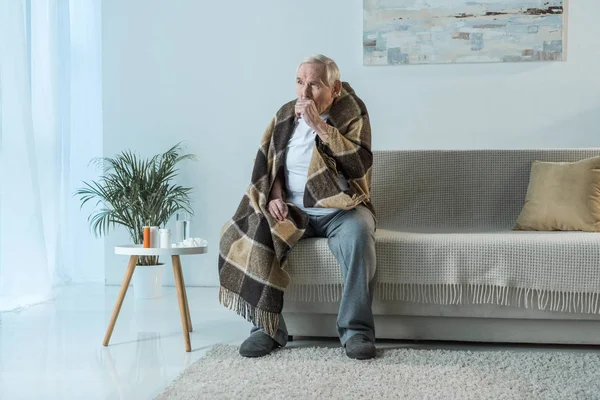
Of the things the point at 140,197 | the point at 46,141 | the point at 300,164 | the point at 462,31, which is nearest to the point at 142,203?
the point at 140,197

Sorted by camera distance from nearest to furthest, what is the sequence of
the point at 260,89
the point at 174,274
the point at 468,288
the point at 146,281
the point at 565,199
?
1. the point at 468,288
2. the point at 174,274
3. the point at 565,199
4. the point at 146,281
5. the point at 260,89

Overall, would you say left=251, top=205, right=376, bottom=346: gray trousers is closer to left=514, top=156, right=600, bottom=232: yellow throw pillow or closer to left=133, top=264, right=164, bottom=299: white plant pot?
left=514, top=156, right=600, bottom=232: yellow throw pillow

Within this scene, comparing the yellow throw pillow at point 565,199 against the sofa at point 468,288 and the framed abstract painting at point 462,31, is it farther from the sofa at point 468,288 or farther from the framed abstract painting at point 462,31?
the framed abstract painting at point 462,31

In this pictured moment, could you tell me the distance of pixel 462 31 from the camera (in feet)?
13.3

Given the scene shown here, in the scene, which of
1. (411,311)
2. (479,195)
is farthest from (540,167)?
(411,311)

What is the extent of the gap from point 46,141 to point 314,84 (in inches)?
80.8

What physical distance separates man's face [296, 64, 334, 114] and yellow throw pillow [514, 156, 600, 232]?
99 cm

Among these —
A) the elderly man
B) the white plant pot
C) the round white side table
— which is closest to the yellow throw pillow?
the elderly man

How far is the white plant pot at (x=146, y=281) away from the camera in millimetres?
3824

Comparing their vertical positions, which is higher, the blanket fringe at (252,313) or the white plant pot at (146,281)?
the blanket fringe at (252,313)

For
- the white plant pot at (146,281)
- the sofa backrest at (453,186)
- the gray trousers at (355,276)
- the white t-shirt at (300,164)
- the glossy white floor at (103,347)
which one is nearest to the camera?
the glossy white floor at (103,347)

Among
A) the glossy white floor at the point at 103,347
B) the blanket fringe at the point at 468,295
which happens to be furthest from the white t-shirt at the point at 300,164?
the glossy white floor at the point at 103,347

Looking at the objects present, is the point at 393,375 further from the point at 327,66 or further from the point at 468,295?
the point at 327,66

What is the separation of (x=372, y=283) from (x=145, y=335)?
3.23 feet
